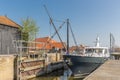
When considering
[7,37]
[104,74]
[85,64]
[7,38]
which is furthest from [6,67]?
[104,74]

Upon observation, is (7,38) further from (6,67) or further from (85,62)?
(85,62)

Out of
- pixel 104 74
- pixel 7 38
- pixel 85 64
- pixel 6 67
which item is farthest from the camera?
pixel 7 38

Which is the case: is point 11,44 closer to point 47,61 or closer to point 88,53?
point 47,61

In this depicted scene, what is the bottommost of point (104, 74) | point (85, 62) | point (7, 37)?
point (85, 62)

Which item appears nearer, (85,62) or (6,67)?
(6,67)

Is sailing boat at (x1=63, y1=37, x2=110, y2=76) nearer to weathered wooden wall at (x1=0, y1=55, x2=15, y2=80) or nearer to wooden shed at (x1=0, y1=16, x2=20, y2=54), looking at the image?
weathered wooden wall at (x1=0, y1=55, x2=15, y2=80)

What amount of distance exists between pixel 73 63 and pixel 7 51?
9137 millimetres

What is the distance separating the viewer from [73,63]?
24625 mm

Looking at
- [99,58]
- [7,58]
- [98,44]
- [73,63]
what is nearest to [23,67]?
[7,58]

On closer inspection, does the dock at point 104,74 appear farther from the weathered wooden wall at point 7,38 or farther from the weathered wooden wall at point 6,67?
the weathered wooden wall at point 7,38

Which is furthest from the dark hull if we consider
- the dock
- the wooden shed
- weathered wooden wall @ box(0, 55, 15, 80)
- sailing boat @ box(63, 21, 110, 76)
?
the dock

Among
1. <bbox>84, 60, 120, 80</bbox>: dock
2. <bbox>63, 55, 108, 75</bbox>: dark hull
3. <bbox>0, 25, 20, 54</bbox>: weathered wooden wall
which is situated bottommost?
<bbox>63, 55, 108, 75</bbox>: dark hull

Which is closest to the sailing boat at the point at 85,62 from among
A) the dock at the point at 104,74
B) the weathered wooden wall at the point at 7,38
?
the weathered wooden wall at the point at 7,38

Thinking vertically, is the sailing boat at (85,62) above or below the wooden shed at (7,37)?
below
